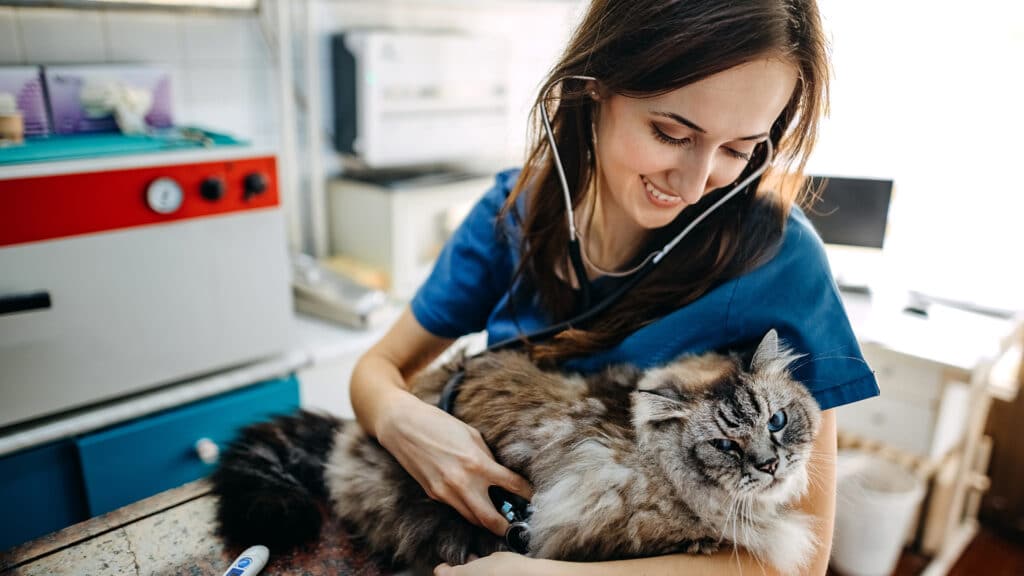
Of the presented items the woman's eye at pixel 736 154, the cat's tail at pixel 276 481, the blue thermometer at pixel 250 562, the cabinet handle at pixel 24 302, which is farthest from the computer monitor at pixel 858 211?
the cabinet handle at pixel 24 302

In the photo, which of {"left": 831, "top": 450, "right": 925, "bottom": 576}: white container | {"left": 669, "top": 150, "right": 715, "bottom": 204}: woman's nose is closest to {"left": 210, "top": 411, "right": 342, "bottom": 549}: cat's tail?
{"left": 669, "top": 150, "right": 715, "bottom": 204}: woman's nose

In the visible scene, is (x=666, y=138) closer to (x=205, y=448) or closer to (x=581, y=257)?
(x=581, y=257)

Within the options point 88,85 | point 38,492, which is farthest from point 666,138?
point 88,85

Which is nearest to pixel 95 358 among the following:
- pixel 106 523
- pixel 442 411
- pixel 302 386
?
pixel 302 386

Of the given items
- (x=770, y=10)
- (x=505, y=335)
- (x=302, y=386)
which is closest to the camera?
(x=770, y=10)

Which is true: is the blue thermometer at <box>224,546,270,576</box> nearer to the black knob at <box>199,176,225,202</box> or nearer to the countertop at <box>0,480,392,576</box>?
the countertop at <box>0,480,392,576</box>

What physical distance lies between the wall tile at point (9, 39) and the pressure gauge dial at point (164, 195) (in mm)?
647

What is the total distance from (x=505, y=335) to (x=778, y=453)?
1.57ft

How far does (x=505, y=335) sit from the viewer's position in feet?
3.81

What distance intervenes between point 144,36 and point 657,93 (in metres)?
1.66

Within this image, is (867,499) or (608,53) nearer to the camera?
(608,53)

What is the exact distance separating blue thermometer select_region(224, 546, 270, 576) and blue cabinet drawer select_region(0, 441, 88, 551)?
0.86m

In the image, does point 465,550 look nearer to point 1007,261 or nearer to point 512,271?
point 512,271

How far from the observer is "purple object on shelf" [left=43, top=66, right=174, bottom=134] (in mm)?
1735
